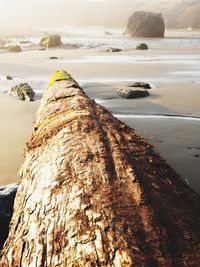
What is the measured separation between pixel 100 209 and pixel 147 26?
107ft

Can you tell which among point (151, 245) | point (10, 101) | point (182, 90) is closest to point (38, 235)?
point (151, 245)

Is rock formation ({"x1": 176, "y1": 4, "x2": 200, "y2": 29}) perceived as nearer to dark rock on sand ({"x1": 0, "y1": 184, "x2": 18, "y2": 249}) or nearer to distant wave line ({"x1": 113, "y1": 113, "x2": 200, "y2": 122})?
distant wave line ({"x1": 113, "y1": 113, "x2": 200, "y2": 122})

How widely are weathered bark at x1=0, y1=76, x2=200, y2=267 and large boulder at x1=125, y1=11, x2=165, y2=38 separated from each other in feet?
102

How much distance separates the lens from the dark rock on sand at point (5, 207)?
2432 millimetres

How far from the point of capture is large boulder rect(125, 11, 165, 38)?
31.7 metres

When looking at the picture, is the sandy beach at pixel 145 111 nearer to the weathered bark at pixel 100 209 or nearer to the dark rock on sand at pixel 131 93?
the dark rock on sand at pixel 131 93

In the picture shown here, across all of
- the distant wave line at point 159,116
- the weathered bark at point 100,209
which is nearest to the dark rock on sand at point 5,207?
the weathered bark at point 100,209

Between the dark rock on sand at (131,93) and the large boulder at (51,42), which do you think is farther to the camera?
the large boulder at (51,42)

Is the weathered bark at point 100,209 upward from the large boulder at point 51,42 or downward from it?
downward

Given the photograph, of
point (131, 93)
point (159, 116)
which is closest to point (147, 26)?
point (131, 93)

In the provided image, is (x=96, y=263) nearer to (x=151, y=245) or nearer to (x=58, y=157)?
(x=151, y=245)

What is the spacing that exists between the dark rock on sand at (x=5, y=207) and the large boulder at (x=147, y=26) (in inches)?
1229

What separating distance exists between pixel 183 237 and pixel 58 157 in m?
1.11

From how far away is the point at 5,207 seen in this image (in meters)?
2.56
